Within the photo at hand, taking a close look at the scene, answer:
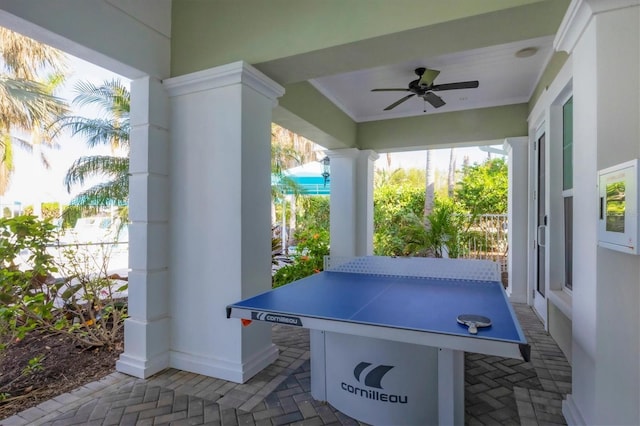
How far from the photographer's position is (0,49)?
726cm

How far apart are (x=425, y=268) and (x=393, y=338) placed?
161 centimetres

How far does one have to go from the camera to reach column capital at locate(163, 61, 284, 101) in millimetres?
2805

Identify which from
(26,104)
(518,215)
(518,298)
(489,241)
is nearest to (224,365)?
(518,298)

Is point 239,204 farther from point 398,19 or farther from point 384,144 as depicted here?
point 384,144

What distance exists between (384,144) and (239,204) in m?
4.07

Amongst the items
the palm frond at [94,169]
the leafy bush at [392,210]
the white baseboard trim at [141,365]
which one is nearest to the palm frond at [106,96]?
the palm frond at [94,169]

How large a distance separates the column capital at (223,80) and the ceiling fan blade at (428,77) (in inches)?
73.1

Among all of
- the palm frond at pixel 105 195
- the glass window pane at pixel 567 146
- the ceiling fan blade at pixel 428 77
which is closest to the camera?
the glass window pane at pixel 567 146

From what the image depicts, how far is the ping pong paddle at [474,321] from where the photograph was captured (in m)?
1.52

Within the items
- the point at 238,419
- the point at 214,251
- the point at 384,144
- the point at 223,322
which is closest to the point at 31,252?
the point at 214,251

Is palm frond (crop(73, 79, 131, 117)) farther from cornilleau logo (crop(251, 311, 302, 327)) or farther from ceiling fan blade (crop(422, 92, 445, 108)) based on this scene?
cornilleau logo (crop(251, 311, 302, 327))

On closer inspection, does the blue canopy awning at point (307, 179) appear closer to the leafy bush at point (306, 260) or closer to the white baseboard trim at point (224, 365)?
the leafy bush at point (306, 260)

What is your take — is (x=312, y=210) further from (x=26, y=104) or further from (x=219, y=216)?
(x=219, y=216)

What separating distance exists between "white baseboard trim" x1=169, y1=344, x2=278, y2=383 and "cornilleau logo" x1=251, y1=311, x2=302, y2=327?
1.14m
